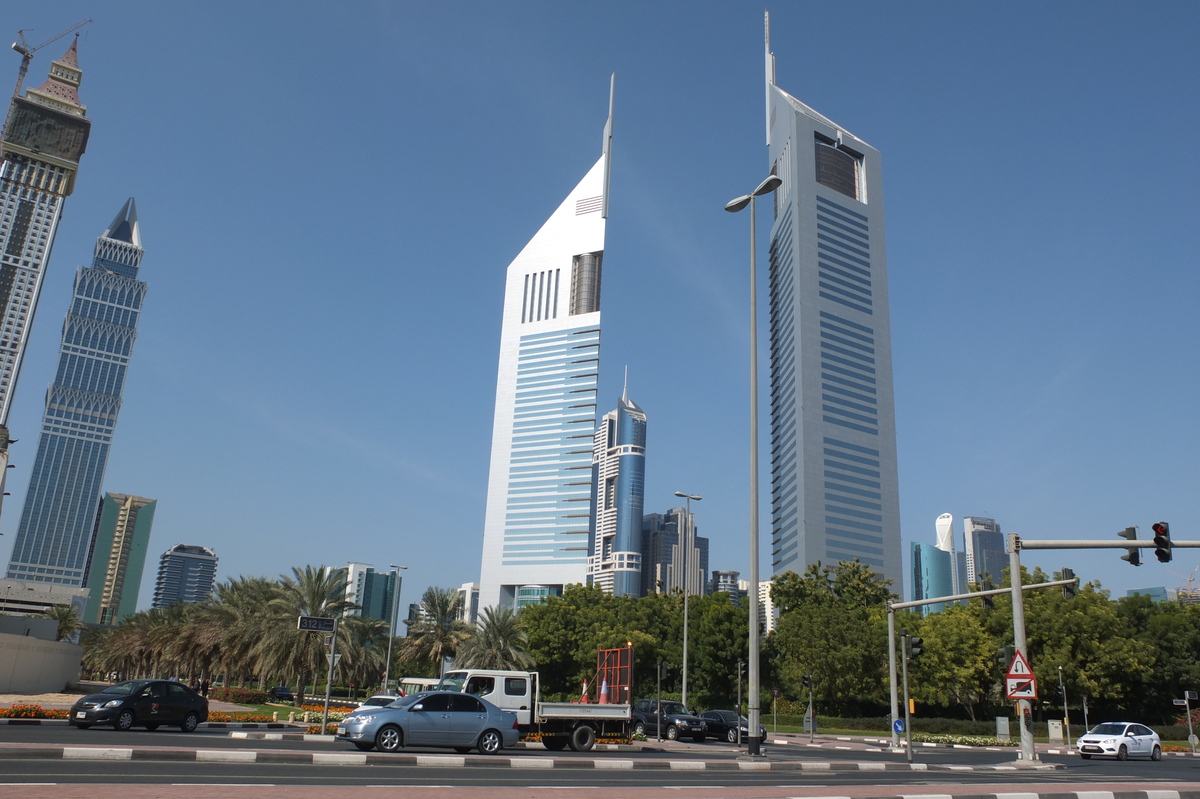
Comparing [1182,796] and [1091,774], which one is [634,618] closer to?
[1091,774]

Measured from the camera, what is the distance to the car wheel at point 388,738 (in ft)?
62.3

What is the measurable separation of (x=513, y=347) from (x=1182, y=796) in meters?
187

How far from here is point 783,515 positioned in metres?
187

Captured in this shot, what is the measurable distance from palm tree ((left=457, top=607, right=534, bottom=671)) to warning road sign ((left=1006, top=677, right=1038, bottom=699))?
50.4 metres

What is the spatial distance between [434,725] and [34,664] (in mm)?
38620

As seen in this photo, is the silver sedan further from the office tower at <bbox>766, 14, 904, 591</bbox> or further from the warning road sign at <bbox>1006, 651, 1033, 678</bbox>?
the office tower at <bbox>766, 14, 904, 591</bbox>

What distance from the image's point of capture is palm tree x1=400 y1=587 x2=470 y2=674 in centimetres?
6600

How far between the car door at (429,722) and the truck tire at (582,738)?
474 centimetres

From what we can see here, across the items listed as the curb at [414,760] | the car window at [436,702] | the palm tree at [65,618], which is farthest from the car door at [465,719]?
the palm tree at [65,618]

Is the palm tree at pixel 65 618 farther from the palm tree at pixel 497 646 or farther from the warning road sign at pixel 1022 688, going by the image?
the warning road sign at pixel 1022 688

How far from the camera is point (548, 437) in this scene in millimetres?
186625

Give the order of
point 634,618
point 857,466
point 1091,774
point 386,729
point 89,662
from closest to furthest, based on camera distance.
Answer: point 386,729, point 1091,774, point 634,618, point 89,662, point 857,466

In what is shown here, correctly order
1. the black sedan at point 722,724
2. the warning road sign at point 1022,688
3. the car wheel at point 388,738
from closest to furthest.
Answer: the car wheel at point 388,738
the warning road sign at point 1022,688
the black sedan at point 722,724

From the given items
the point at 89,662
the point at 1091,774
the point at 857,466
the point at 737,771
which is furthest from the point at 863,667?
the point at 857,466
